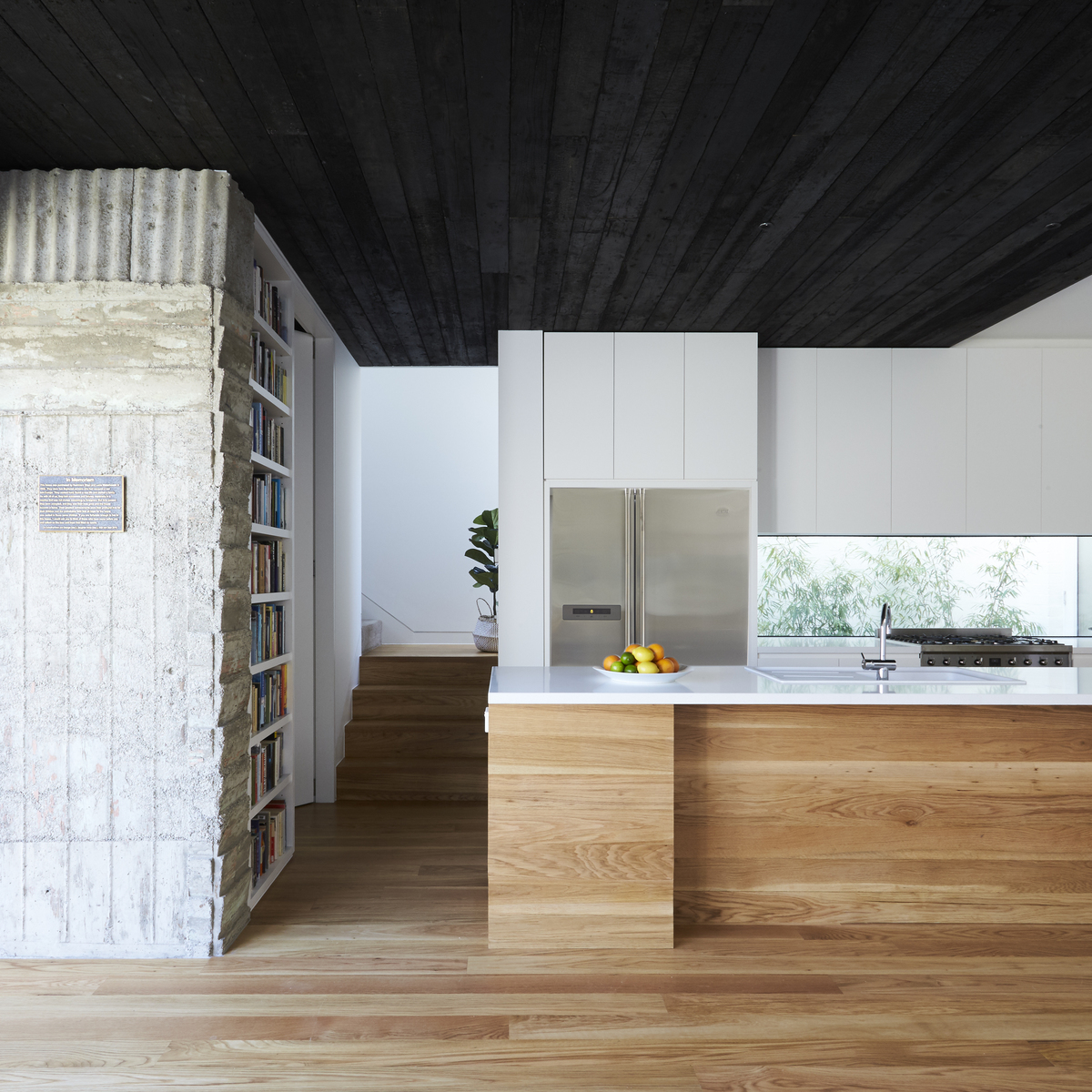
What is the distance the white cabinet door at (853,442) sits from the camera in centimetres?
491

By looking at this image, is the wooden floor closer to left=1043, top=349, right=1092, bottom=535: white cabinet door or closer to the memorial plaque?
the memorial plaque

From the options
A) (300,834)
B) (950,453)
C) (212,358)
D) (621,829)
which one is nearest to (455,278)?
(212,358)

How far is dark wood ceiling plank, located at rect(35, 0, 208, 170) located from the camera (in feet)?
6.64

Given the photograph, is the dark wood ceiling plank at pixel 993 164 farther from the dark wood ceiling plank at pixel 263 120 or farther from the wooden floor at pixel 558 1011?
the wooden floor at pixel 558 1011

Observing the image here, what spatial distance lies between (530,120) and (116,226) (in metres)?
1.39

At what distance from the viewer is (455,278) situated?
12.4 feet

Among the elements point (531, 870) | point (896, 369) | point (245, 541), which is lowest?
point (531, 870)

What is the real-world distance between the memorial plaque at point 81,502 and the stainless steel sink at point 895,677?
7.48 feet

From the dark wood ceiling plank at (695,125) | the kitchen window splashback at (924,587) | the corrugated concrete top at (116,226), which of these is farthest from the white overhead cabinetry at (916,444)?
the corrugated concrete top at (116,226)

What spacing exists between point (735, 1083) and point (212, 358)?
2.50 metres

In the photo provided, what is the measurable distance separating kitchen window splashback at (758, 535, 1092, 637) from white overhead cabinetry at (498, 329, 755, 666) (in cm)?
93

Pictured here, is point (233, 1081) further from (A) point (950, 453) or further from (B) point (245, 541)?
(A) point (950, 453)

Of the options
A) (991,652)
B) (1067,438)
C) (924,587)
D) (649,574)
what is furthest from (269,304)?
(1067,438)

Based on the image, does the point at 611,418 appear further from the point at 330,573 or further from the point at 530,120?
the point at 530,120
